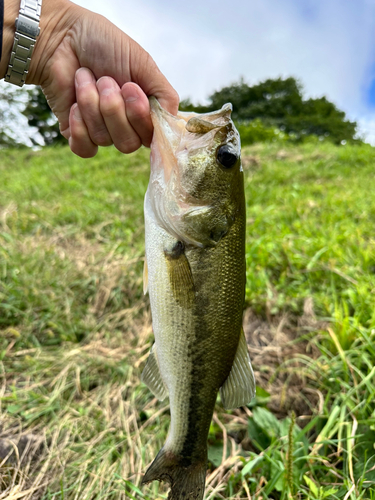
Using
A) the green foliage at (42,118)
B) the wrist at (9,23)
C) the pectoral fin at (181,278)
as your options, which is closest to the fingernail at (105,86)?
the wrist at (9,23)

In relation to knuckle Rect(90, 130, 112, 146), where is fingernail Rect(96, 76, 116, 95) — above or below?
above

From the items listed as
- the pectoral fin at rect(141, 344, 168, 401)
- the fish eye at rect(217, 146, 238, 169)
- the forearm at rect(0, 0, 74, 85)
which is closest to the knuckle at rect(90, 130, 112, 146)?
the forearm at rect(0, 0, 74, 85)

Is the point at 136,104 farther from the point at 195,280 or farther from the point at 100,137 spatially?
the point at 195,280

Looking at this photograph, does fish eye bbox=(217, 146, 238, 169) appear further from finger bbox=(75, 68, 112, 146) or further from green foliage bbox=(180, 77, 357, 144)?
green foliage bbox=(180, 77, 357, 144)

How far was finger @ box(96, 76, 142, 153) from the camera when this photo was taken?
5.05ft

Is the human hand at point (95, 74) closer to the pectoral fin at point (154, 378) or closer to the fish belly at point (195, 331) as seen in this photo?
the fish belly at point (195, 331)

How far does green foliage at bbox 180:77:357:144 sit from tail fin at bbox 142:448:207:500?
22.9 m

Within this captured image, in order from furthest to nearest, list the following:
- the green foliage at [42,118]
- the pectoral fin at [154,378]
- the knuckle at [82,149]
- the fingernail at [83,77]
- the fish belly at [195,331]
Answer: the green foliage at [42,118]
the knuckle at [82,149]
the fingernail at [83,77]
the pectoral fin at [154,378]
the fish belly at [195,331]

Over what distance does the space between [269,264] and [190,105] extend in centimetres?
2248

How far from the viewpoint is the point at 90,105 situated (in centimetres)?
157

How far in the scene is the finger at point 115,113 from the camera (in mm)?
1538

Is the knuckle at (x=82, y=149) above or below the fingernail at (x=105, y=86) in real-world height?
below

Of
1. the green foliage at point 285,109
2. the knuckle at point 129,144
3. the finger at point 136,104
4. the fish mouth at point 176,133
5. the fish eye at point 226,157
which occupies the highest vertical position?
the green foliage at point 285,109

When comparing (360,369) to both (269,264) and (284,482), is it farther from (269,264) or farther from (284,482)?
(269,264)
